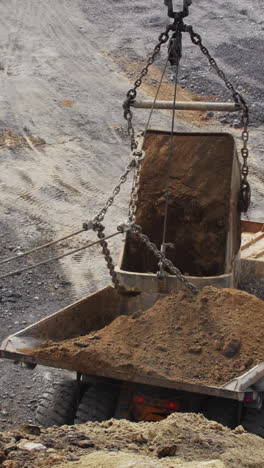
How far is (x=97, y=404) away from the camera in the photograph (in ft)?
24.0

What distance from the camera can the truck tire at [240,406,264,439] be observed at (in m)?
6.89

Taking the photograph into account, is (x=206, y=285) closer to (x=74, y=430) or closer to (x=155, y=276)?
(x=155, y=276)

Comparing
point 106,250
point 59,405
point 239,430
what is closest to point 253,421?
point 239,430

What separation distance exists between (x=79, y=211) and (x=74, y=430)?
8233mm

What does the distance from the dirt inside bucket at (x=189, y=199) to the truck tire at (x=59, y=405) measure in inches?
67.2

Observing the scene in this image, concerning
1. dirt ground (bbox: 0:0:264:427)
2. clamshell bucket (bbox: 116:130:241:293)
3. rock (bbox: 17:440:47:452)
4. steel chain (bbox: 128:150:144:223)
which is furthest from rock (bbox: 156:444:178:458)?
dirt ground (bbox: 0:0:264:427)

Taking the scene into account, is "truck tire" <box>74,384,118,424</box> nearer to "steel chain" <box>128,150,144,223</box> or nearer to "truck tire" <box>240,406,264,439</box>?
"truck tire" <box>240,406,264,439</box>

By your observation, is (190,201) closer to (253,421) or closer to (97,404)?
(97,404)

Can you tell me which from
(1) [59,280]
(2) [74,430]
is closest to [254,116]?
(1) [59,280]

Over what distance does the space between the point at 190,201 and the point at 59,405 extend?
270 centimetres

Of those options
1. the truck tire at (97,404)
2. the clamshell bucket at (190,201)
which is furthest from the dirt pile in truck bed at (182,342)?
the clamshell bucket at (190,201)

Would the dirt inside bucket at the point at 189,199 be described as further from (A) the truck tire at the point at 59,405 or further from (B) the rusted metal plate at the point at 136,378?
(B) the rusted metal plate at the point at 136,378

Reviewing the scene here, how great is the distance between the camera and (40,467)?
5441 millimetres

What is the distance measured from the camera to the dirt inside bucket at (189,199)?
881cm
